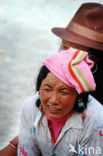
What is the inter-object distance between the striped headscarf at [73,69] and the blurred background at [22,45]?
1584 millimetres

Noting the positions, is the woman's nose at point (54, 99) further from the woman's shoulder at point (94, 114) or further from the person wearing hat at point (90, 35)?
the person wearing hat at point (90, 35)

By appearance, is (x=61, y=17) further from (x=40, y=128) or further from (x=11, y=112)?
(x=40, y=128)

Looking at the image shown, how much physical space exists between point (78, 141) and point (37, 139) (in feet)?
1.03

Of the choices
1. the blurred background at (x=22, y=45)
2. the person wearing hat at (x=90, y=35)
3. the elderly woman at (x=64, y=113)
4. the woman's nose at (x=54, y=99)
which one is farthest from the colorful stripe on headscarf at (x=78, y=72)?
the blurred background at (x=22, y=45)

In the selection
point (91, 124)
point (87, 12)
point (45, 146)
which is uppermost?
point (87, 12)

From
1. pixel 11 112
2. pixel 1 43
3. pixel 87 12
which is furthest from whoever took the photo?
pixel 1 43

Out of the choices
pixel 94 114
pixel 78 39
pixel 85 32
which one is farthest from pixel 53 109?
pixel 85 32

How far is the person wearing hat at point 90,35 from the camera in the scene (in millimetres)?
3576

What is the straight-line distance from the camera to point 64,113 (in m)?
2.82

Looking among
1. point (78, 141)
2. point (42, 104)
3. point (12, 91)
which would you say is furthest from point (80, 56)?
point (12, 91)

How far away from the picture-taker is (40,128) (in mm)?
2984

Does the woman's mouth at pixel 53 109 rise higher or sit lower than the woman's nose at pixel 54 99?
lower

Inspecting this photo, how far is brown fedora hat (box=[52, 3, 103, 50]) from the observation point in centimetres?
365

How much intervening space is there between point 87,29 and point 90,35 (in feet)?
0.27
